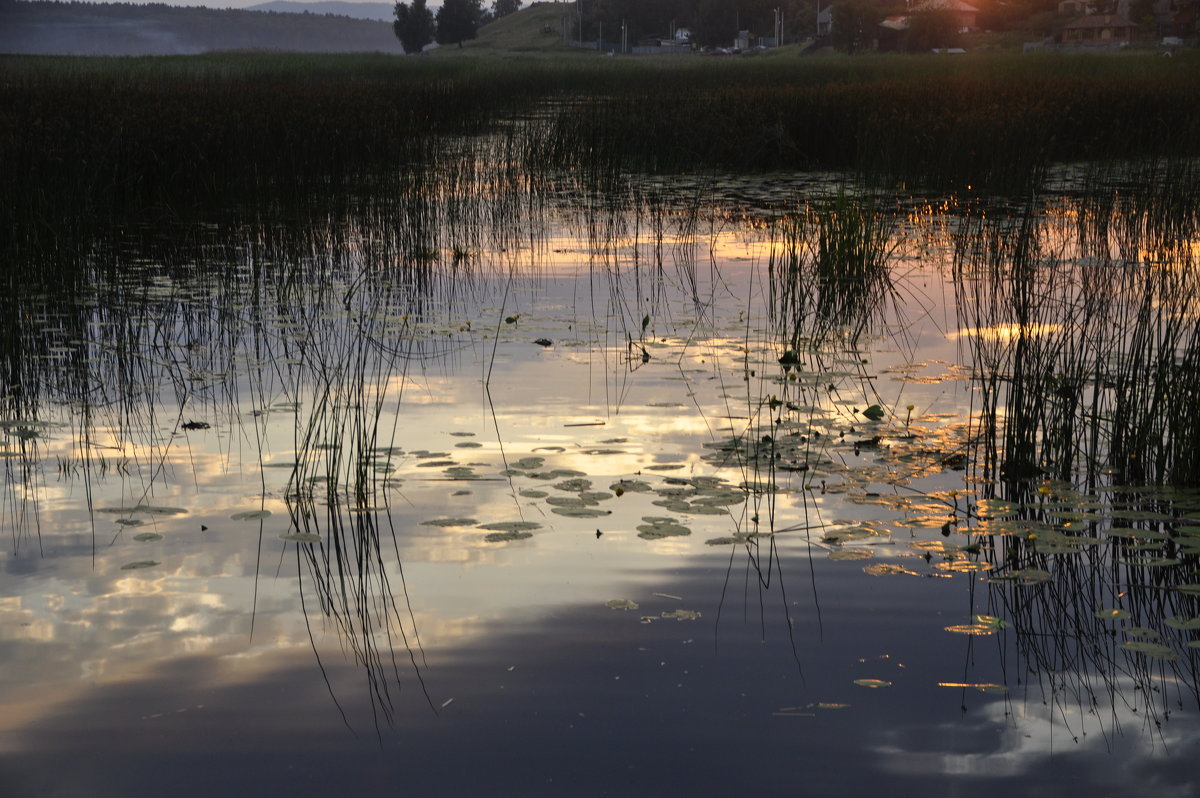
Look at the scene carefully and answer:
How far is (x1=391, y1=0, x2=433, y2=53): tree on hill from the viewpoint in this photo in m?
90.8

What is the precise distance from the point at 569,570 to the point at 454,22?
94277 mm

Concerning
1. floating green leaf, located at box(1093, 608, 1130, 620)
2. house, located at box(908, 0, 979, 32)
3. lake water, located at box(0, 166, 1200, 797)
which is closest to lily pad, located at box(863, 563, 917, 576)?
lake water, located at box(0, 166, 1200, 797)

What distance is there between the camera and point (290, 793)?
2518mm

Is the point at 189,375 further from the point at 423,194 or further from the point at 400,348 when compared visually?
the point at 423,194

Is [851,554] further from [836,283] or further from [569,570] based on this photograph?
[836,283]

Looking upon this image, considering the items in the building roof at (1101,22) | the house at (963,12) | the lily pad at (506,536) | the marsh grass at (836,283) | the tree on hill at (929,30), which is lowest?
the lily pad at (506,536)

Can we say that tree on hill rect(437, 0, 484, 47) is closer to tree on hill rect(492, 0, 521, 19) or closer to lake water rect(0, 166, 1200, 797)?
tree on hill rect(492, 0, 521, 19)

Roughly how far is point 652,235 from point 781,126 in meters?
5.30

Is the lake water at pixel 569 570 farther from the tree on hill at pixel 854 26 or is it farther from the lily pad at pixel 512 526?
the tree on hill at pixel 854 26

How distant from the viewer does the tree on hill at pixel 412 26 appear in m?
90.8

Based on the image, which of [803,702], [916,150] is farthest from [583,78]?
[803,702]

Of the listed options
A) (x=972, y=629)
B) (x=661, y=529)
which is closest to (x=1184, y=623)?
(x=972, y=629)

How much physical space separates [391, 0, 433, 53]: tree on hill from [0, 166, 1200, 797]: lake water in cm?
8812

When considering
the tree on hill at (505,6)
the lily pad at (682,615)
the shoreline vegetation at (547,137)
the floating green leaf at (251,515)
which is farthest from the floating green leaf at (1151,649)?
the tree on hill at (505,6)
